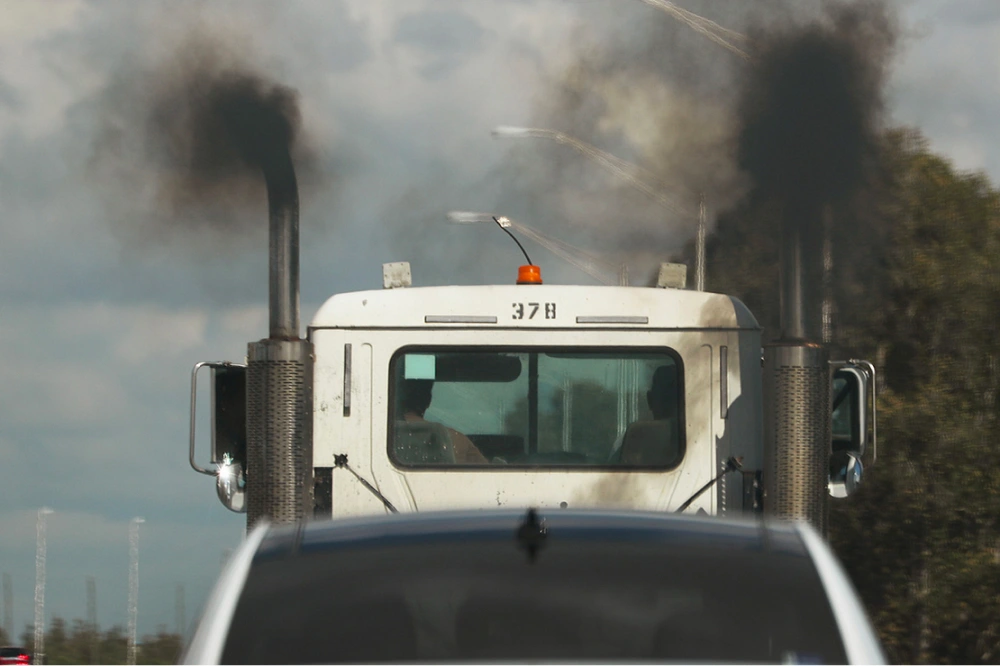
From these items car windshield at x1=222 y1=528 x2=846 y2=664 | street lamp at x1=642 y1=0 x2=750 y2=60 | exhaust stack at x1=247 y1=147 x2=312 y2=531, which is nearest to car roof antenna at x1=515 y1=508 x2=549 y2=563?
car windshield at x1=222 y1=528 x2=846 y2=664

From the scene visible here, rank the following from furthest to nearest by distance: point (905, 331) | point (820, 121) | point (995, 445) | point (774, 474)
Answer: point (905, 331) < point (995, 445) < point (820, 121) < point (774, 474)

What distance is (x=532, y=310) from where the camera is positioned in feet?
30.9

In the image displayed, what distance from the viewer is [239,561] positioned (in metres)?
3.90

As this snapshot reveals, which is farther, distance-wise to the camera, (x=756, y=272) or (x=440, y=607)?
(x=756, y=272)

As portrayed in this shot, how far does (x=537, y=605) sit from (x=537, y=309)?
585 cm

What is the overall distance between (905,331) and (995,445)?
5.54 meters

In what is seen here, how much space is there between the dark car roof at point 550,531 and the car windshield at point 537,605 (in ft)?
0.10

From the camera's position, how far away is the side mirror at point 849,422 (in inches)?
363

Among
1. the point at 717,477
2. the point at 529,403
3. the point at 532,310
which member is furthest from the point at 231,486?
the point at 717,477

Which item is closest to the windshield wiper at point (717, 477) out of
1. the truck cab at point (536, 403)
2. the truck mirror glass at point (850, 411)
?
the truck cab at point (536, 403)

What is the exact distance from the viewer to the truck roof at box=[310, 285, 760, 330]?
9359 mm

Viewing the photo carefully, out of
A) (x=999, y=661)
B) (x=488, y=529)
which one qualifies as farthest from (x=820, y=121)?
(x=999, y=661)

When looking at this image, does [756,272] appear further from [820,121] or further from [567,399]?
[567,399]

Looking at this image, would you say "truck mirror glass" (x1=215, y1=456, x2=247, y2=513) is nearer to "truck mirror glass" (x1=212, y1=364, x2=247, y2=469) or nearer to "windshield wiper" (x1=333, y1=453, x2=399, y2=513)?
"truck mirror glass" (x1=212, y1=364, x2=247, y2=469)
